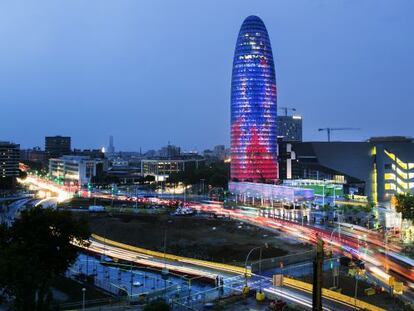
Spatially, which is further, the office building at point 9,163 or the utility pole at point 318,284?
the office building at point 9,163

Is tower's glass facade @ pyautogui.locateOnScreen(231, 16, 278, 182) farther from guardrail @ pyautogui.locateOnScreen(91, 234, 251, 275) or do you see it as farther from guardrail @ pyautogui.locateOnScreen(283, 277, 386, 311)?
guardrail @ pyautogui.locateOnScreen(283, 277, 386, 311)

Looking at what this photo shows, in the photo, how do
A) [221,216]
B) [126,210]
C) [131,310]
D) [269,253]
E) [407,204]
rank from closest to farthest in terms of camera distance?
[131,310] → [269,253] → [407,204] → [221,216] → [126,210]

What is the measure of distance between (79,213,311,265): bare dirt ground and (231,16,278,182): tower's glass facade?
55272mm

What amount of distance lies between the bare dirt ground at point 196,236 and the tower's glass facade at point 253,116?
181 feet

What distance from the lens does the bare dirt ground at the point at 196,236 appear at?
6075 centimetres

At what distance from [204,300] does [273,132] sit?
117 metres

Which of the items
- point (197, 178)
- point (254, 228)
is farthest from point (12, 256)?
point (197, 178)

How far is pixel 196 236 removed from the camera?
7362 centimetres

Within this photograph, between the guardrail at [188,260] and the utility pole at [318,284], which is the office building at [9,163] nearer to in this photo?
the guardrail at [188,260]

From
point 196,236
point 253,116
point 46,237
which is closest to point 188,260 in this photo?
point 196,236

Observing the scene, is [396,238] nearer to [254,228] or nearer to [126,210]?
[254,228]

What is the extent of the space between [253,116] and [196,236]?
265 feet

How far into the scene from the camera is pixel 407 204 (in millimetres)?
73250

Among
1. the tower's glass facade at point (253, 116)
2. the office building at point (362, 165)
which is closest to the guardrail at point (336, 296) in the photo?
the office building at point (362, 165)
